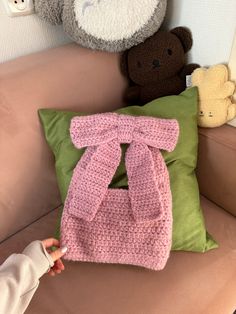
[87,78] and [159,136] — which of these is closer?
[159,136]

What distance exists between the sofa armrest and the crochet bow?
5.6 inches

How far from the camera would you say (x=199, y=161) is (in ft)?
2.95

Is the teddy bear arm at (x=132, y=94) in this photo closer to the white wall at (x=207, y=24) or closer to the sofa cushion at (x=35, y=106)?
the sofa cushion at (x=35, y=106)

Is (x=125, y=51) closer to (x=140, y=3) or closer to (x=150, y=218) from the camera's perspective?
(x=140, y=3)

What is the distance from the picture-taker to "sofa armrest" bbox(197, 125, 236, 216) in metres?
0.82

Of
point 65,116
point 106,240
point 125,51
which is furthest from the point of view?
point 125,51

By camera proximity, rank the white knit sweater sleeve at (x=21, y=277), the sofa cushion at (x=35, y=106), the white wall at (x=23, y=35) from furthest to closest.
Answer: the white wall at (x=23, y=35) → the sofa cushion at (x=35, y=106) → the white knit sweater sleeve at (x=21, y=277)

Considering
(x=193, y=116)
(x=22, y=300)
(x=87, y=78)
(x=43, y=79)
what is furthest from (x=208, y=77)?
(x=22, y=300)

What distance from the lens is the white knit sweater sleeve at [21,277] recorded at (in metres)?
0.58

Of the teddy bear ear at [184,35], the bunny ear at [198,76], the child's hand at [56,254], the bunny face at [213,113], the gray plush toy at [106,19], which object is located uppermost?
the gray plush toy at [106,19]

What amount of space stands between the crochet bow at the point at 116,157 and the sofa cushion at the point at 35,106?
133 mm

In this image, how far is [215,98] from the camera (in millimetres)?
860

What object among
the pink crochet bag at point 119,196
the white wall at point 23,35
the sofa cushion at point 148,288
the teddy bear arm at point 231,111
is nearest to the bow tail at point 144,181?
the pink crochet bag at point 119,196

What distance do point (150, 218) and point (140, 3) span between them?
58cm
